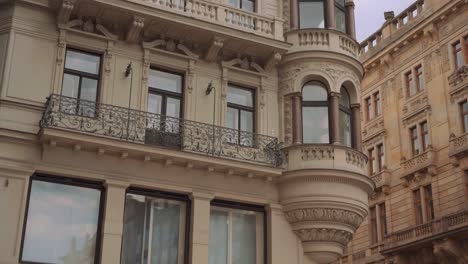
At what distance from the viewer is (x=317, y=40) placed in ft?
66.8


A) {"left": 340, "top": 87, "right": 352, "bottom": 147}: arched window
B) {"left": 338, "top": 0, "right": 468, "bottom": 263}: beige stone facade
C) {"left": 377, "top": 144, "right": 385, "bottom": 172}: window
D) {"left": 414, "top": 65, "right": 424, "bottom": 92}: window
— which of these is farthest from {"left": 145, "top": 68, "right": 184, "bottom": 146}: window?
{"left": 377, "top": 144, "right": 385, "bottom": 172}: window

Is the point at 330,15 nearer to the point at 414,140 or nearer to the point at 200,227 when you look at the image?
the point at 200,227

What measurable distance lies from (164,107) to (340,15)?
24.4ft

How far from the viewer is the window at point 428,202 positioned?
111 ft

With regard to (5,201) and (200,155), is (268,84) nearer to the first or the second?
(200,155)

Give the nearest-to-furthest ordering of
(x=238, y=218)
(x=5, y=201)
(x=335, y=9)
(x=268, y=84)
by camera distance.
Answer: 1. (x=5, y=201)
2. (x=238, y=218)
3. (x=268, y=84)
4. (x=335, y=9)

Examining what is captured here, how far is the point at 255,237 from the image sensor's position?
18516 mm

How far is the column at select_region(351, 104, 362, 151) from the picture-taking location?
20.1 metres

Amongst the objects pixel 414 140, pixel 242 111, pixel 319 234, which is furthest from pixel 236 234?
pixel 414 140

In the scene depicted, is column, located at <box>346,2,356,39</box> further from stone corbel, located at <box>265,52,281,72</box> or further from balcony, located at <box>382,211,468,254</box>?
balcony, located at <box>382,211,468,254</box>

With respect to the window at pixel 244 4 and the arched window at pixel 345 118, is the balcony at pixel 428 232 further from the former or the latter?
the window at pixel 244 4

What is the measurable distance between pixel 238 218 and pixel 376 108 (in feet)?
77.7

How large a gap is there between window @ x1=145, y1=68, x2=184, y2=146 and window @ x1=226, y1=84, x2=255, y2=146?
5.51 feet

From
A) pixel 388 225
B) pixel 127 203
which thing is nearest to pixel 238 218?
pixel 127 203
